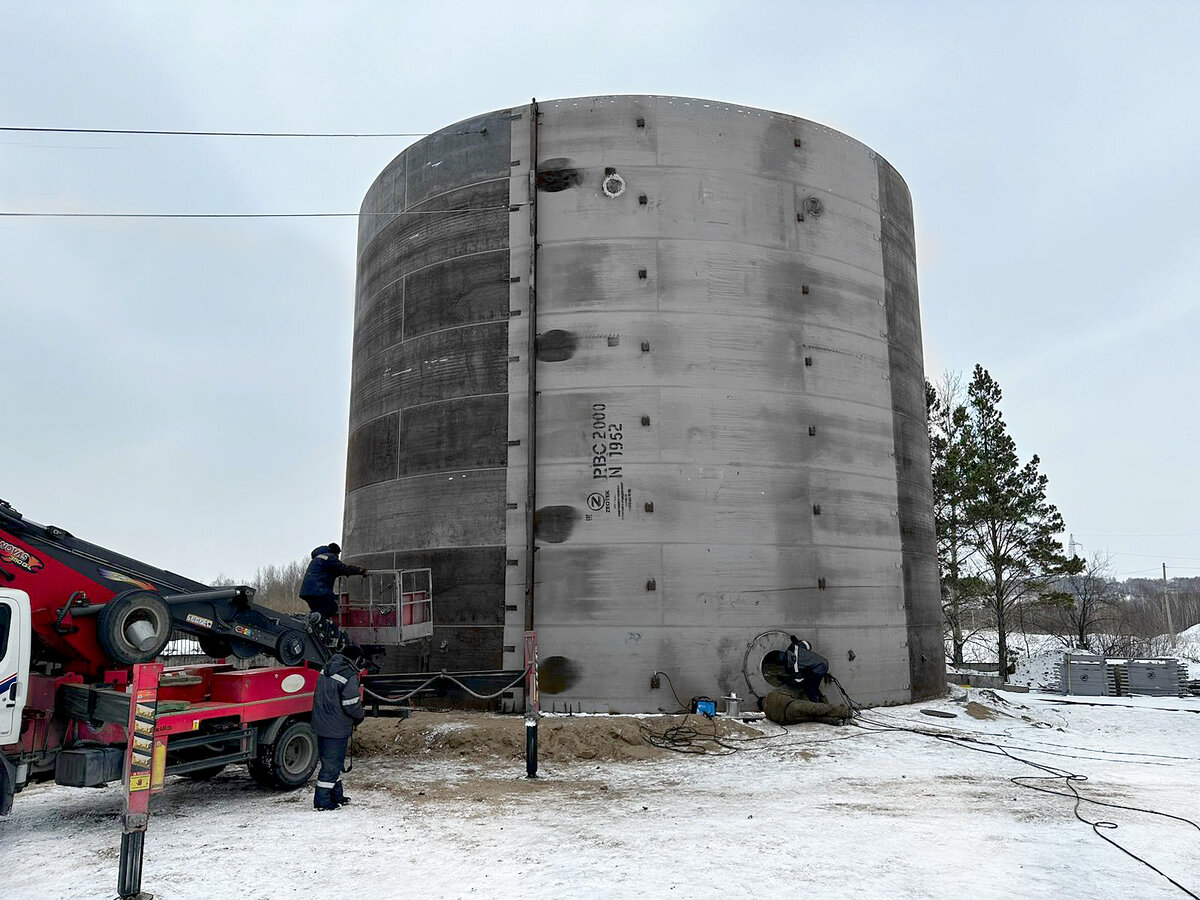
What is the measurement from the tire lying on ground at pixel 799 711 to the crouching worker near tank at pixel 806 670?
1.53 ft

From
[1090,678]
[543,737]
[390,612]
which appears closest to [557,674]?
[543,737]

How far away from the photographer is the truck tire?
10703mm

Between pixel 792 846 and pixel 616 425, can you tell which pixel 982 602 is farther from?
pixel 792 846

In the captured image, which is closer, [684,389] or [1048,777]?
[1048,777]

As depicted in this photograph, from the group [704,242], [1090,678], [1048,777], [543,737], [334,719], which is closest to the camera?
[334,719]

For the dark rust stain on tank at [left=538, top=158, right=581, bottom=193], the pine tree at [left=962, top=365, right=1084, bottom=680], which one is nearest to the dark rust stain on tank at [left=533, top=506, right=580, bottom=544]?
the dark rust stain on tank at [left=538, top=158, right=581, bottom=193]

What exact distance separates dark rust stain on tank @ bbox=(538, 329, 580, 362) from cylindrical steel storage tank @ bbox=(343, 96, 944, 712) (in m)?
0.05

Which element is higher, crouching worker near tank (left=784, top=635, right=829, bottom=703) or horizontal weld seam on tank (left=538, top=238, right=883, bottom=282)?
horizontal weld seam on tank (left=538, top=238, right=883, bottom=282)

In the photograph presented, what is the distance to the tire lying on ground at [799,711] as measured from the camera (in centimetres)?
1545

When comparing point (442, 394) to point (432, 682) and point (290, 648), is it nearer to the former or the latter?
point (432, 682)

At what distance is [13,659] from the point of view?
8.69 m

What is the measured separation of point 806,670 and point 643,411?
19.1 feet

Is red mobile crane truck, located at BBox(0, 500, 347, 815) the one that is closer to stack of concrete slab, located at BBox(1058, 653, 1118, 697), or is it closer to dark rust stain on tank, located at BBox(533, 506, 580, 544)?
dark rust stain on tank, located at BBox(533, 506, 580, 544)

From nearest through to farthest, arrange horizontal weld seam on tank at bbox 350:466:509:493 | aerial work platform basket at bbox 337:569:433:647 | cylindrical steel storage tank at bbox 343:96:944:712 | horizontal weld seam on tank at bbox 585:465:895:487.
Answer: aerial work platform basket at bbox 337:569:433:647 → cylindrical steel storage tank at bbox 343:96:944:712 → horizontal weld seam on tank at bbox 585:465:895:487 → horizontal weld seam on tank at bbox 350:466:509:493
